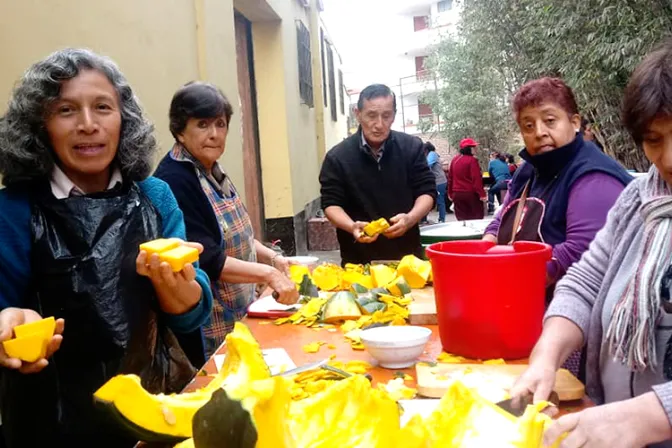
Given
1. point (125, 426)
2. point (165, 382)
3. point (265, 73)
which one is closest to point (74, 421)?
point (165, 382)

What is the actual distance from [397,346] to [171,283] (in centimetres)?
74

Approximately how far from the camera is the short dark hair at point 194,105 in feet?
9.66

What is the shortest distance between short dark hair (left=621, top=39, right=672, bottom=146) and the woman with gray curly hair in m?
1.39

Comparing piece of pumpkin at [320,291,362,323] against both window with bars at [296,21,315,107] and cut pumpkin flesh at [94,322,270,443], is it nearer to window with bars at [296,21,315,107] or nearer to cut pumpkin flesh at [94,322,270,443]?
cut pumpkin flesh at [94,322,270,443]

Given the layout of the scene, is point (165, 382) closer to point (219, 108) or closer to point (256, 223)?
point (219, 108)

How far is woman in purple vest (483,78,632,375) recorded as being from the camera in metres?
2.38

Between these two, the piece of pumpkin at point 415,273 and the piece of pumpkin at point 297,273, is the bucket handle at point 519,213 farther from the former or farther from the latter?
the piece of pumpkin at point 297,273

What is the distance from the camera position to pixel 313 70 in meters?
13.0

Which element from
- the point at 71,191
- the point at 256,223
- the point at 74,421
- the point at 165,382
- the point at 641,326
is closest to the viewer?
the point at 641,326

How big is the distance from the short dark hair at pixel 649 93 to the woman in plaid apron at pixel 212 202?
159 cm

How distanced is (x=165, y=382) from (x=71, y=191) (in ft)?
2.43

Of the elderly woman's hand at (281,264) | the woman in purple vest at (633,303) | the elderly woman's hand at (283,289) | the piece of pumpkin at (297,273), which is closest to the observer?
the woman in purple vest at (633,303)

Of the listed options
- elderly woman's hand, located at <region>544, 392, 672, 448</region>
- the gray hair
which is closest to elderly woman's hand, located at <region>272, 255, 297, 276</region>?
the gray hair

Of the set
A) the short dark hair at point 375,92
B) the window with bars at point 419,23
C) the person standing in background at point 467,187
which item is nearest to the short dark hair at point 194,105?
the short dark hair at point 375,92
